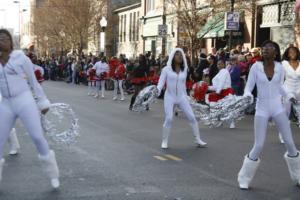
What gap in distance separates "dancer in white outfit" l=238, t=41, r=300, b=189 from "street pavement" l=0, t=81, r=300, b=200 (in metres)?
0.26

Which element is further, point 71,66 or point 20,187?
point 71,66

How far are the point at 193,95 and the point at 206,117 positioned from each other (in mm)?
1890

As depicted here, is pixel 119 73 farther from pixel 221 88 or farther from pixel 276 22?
pixel 221 88

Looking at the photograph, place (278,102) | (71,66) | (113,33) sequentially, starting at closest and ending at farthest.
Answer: (278,102) < (71,66) < (113,33)

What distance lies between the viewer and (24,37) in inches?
4476

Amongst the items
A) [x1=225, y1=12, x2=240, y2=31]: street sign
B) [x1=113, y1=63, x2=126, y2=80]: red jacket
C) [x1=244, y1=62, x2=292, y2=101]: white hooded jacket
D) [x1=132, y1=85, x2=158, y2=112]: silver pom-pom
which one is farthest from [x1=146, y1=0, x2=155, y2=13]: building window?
[x1=244, y1=62, x2=292, y2=101]: white hooded jacket

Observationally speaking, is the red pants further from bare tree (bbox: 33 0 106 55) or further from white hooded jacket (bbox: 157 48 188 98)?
bare tree (bbox: 33 0 106 55)

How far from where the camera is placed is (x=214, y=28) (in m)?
31.3

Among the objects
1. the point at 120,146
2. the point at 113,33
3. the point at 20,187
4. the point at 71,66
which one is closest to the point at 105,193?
the point at 20,187

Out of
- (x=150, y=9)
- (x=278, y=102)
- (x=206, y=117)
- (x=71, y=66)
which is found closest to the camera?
(x=278, y=102)

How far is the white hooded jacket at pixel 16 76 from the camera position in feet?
22.3

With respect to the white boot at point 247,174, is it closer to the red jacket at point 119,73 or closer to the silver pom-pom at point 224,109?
the silver pom-pom at point 224,109

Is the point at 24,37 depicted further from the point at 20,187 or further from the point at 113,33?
the point at 20,187

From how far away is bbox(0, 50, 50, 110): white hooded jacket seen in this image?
680 centimetres
